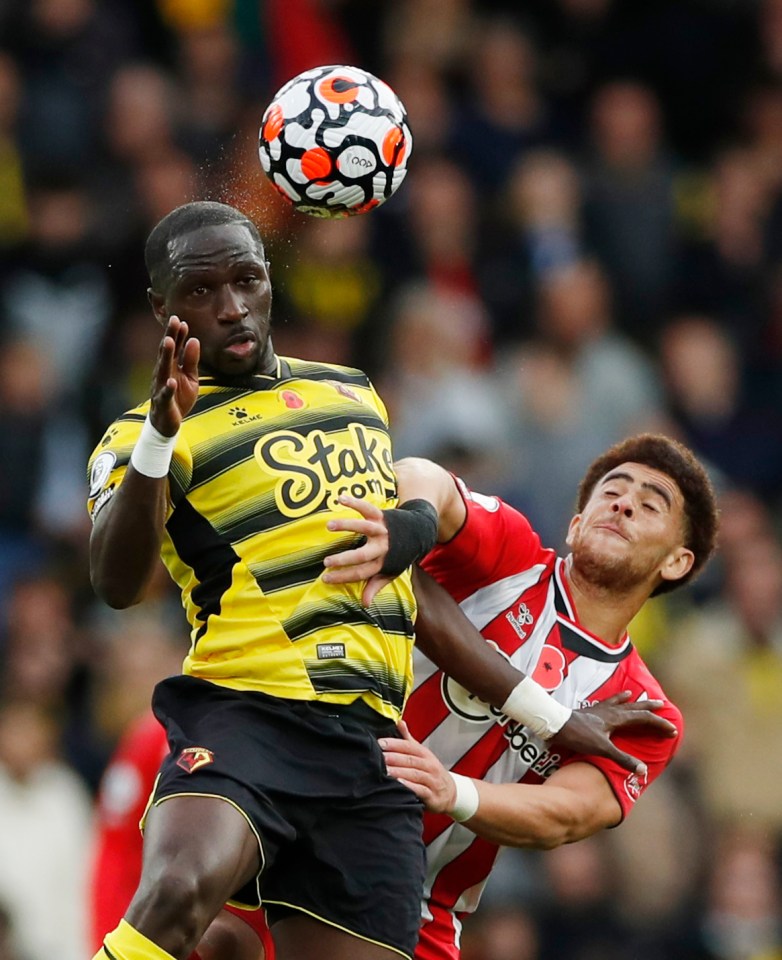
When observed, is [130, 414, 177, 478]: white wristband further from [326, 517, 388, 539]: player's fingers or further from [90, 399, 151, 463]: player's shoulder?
[326, 517, 388, 539]: player's fingers

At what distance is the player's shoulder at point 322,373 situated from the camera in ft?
16.8

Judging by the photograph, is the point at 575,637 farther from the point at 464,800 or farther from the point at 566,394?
the point at 566,394

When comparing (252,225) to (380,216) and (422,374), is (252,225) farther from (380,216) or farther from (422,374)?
(380,216)

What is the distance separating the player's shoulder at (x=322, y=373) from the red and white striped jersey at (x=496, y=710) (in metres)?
0.62

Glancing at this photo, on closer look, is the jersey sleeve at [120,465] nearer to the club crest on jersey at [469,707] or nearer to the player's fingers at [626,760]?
the club crest on jersey at [469,707]

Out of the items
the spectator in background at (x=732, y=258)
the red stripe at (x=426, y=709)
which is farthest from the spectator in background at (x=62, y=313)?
the red stripe at (x=426, y=709)

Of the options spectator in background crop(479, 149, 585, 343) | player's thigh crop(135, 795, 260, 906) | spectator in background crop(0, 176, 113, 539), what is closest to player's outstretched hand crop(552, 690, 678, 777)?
player's thigh crop(135, 795, 260, 906)

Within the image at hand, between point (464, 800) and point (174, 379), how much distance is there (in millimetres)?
1465

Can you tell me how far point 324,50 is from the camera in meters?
11.3

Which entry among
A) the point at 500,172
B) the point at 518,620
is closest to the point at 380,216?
the point at 500,172

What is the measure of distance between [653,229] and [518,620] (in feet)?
19.1

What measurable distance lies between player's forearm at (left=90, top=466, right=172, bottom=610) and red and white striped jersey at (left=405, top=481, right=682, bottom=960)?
49.3 inches

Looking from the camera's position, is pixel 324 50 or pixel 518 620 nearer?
pixel 518 620

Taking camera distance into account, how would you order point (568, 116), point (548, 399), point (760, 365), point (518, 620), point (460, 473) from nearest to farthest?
1. point (518, 620)
2. point (460, 473)
3. point (548, 399)
4. point (760, 365)
5. point (568, 116)
